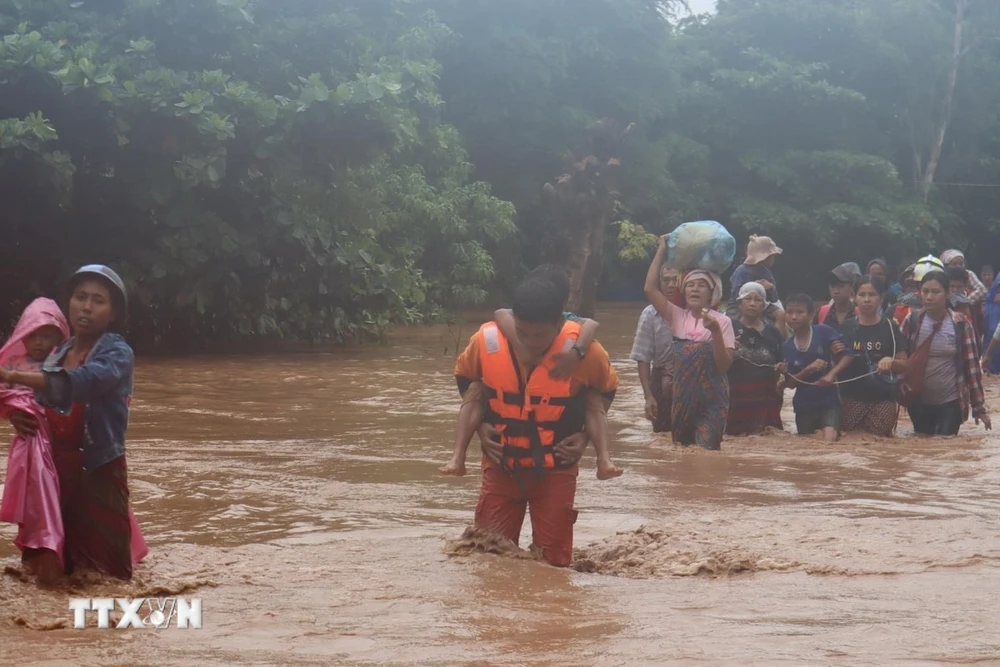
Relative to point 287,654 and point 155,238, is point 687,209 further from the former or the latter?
point 287,654

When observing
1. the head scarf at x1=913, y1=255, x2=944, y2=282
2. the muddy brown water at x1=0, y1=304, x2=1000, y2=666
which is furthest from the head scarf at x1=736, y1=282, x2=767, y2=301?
the head scarf at x1=913, y1=255, x2=944, y2=282

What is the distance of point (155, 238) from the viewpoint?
60.8 feet

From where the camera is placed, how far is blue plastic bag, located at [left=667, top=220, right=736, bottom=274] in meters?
9.85

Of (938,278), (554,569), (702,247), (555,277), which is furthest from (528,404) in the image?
(938,278)

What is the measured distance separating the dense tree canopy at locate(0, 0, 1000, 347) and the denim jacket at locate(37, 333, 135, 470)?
37.9 feet

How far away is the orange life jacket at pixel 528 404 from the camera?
19.7ft

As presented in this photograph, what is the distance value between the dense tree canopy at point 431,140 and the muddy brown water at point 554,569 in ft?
22.2

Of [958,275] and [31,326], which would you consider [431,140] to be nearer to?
[958,275]

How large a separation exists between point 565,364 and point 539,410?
25 cm

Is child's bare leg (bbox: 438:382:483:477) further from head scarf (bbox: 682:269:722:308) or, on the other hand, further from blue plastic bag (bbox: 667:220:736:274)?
blue plastic bag (bbox: 667:220:736:274)

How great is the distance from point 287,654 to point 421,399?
934cm

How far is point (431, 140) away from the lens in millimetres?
28000

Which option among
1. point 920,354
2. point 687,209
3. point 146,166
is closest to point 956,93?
point 687,209

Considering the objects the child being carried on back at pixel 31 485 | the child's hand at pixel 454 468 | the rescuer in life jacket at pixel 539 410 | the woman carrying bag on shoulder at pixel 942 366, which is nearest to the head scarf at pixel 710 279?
the woman carrying bag on shoulder at pixel 942 366
